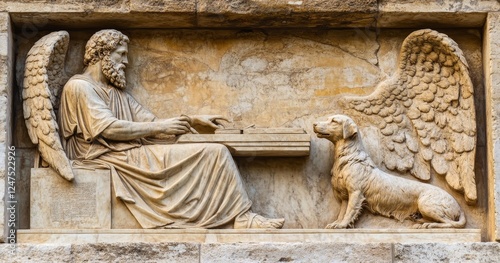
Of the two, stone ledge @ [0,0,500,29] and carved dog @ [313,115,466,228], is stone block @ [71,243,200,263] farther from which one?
stone ledge @ [0,0,500,29]

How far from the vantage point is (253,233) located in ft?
29.9

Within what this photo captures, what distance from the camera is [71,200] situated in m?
9.18

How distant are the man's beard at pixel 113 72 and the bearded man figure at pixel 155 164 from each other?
0.40 feet

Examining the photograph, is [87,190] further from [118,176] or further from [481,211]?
[481,211]

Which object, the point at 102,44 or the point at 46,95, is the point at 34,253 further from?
the point at 102,44

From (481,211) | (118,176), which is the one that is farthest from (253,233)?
(481,211)

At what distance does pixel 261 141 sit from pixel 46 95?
60.6 inches

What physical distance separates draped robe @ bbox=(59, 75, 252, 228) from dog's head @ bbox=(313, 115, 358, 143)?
2.16 feet

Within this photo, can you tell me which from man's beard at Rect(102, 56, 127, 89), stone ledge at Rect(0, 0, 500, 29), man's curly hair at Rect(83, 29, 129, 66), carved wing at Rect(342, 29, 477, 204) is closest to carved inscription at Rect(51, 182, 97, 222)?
man's beard at Rect(102, 56, 127, 89)

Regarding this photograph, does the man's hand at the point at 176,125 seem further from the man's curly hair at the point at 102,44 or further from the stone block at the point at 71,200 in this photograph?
the man's curly hair at the point at 102,44

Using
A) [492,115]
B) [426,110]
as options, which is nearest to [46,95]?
[426,110]

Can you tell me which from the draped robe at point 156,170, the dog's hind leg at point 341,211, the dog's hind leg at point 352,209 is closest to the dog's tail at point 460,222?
the dog's hind leg at point 352,209

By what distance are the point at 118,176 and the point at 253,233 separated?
1.02 m

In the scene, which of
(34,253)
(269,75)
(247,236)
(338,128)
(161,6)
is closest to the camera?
(34,253)
